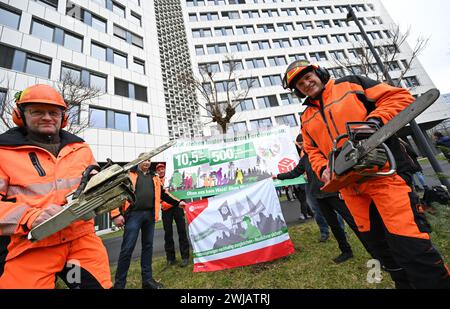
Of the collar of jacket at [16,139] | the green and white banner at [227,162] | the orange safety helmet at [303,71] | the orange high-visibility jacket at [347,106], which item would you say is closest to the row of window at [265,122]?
the green and white banner at [227,162]

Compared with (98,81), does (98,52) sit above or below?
above

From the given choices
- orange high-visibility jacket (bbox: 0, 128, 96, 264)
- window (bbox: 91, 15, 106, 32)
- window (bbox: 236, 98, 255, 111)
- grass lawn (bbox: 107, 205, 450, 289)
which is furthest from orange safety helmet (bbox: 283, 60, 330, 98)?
window (bbox: 236, 98, 255, 111)

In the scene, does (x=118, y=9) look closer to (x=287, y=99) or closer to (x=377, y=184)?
(x=287, y=99)

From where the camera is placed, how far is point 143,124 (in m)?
16.9

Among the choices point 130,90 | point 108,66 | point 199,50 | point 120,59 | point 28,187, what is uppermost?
point 199,50

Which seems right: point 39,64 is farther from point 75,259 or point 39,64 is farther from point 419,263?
point 419,263

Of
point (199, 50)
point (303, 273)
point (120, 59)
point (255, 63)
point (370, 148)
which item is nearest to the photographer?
point (370, 148)

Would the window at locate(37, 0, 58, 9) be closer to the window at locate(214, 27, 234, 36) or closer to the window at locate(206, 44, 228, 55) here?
the window at locate(206, 44, 228, 55)

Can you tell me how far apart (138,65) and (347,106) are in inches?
806

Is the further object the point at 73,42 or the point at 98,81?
the point at 98,81

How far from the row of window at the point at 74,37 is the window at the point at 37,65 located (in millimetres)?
1742

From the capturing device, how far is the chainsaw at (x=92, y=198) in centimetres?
130

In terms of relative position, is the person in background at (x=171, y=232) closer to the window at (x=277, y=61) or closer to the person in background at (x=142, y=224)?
the person in background at (x=142, y=224)

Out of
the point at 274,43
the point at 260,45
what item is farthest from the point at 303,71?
the point at 274,43
